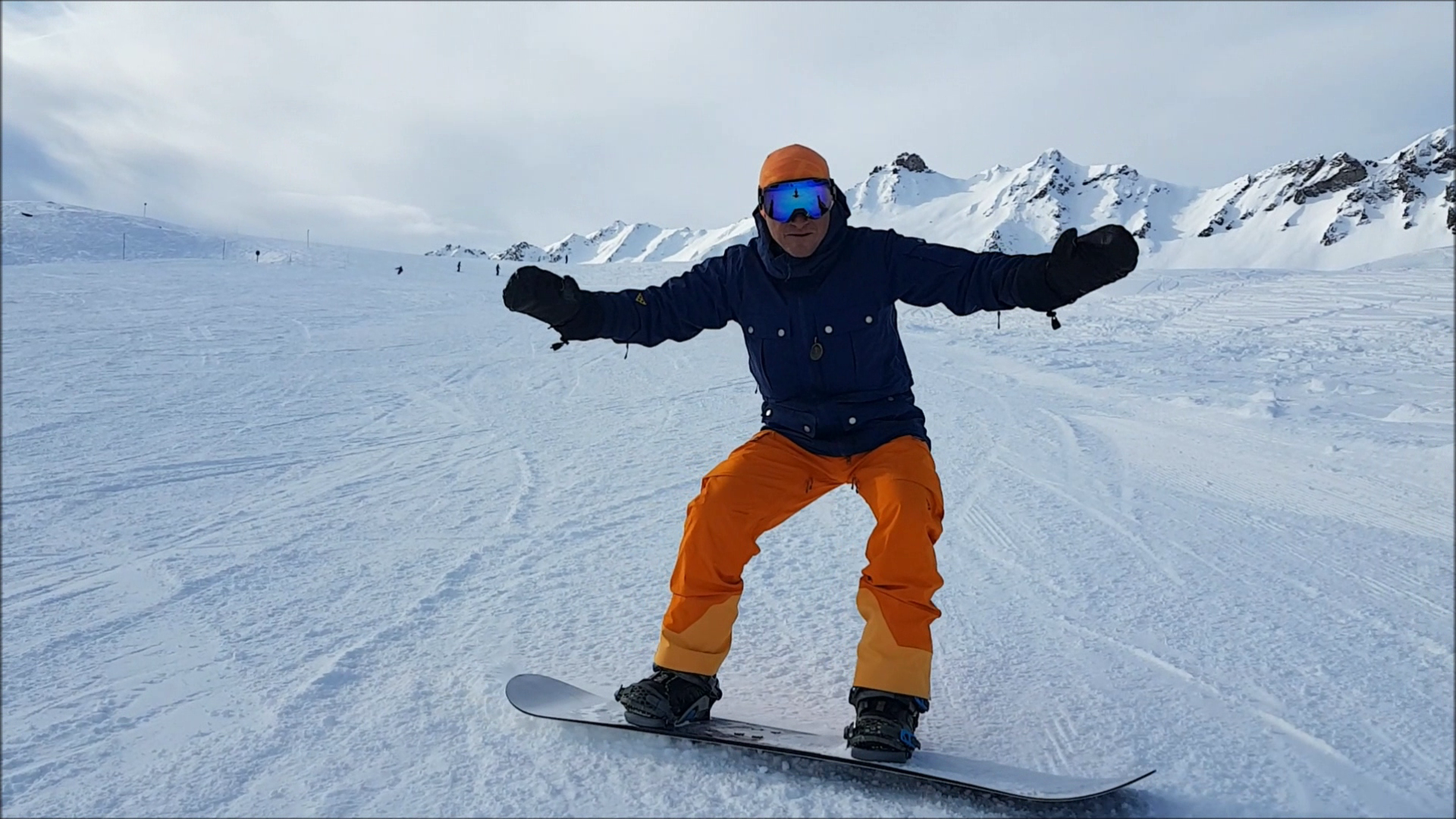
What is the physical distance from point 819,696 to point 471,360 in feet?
29.3

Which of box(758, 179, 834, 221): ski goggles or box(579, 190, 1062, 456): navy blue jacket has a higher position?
box(758, 179, 834, 221): ski goggles

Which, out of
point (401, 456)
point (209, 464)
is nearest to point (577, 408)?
point (401, 456)

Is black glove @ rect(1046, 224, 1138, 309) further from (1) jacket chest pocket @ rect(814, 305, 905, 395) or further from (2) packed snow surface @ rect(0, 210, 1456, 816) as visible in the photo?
(2) packed snow surface @ rect(0, 210, 1456, 816)

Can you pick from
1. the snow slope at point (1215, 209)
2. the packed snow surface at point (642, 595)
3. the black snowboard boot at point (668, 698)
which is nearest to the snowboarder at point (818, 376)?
the black snowboard boot at point (668, 698)

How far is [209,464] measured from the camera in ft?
18.3

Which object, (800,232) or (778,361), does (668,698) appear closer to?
(778,361)

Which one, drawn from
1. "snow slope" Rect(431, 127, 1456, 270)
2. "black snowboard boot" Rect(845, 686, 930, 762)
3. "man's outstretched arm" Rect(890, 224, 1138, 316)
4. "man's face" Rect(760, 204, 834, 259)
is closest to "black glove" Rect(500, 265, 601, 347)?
"man's face" Rect(760, 204, 834, 259)

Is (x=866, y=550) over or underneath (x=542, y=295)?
underneath

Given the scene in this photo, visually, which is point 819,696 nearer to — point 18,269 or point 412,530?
point 412,530

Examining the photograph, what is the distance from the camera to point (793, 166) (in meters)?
2.68

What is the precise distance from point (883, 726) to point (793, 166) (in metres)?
1.67

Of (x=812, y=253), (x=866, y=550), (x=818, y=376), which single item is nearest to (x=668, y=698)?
(x=866, y=550)

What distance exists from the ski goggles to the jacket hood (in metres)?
0.06

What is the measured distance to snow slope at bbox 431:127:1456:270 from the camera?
125 metres
